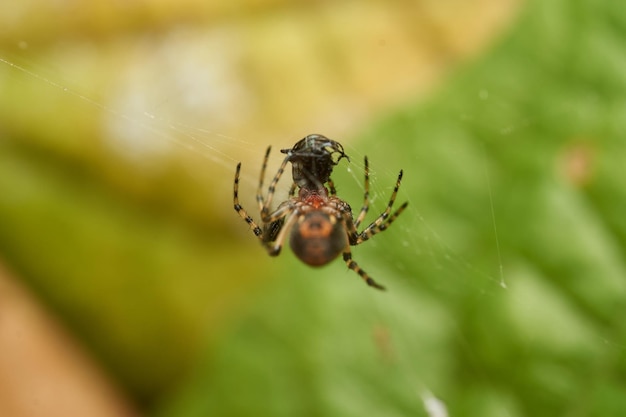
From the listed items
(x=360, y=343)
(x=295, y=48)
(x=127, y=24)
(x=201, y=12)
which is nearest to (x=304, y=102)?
(x=295, y=48)

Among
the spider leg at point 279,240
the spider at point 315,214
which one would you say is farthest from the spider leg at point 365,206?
the spider leg at point 279,240

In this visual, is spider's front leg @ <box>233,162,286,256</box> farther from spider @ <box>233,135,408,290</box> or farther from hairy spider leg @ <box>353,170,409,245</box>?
hairy spider leg @ <box>353,170,409,245</box>

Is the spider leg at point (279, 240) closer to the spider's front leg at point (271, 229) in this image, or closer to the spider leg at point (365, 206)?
the spider's front leg at point (271, 229)

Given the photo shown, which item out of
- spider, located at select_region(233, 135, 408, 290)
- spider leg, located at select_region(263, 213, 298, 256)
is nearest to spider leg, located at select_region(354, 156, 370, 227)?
spider, located at select_region(233, 135, 408, 290)

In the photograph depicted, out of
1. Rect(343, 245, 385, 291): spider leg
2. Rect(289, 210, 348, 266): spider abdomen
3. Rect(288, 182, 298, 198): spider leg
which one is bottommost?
Rect(289, 210, 348, 266): spider abdomen

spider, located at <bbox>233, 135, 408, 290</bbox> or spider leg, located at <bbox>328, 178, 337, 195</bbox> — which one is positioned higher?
spider leg, located at <bbox>328, 178, 337, 195</bbox>

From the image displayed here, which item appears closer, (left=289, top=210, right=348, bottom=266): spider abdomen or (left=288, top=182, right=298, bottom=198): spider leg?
(left=289, top=210, right=348, bottom=266): spider abdomen
